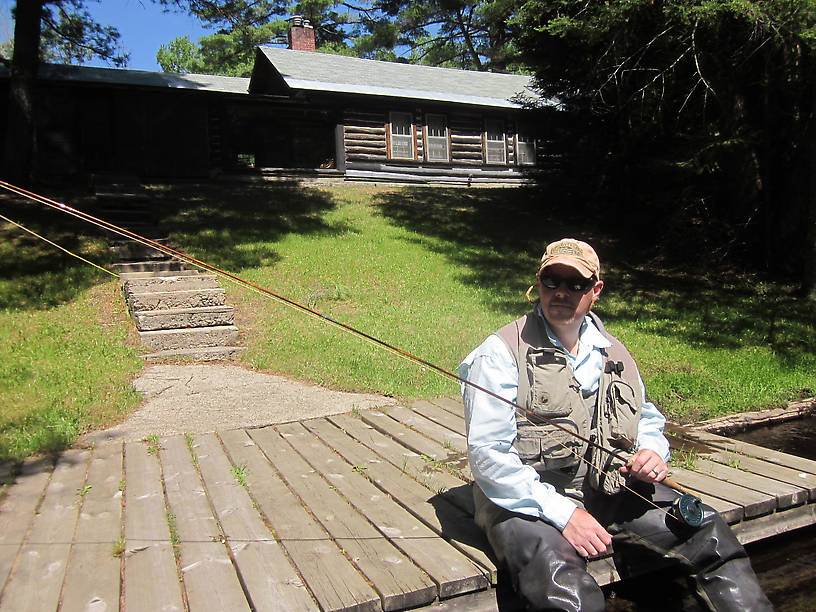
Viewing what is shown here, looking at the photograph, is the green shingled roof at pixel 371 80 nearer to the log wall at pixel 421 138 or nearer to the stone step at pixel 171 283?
the log wall at pixel 421 138

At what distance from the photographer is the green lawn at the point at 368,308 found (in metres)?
6.34

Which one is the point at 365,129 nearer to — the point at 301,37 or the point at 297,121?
the point at 297,121

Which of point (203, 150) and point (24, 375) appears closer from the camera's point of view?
point (24, 375)

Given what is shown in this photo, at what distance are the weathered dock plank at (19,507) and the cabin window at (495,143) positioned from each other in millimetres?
20582

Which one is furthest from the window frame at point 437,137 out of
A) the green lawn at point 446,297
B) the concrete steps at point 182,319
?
the concrete steps at point 182,319

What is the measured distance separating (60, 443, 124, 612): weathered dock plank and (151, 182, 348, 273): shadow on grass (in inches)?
276

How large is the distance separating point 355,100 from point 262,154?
235 inches

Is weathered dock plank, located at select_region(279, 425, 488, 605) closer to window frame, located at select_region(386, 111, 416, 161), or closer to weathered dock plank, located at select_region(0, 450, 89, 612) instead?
weathered dock plank, located at select_region(0, 450, 89, 612)

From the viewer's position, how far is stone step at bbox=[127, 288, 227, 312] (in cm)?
866

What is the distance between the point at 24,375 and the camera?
20.9ft

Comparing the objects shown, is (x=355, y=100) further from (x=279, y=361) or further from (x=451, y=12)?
(x=451, y=12)

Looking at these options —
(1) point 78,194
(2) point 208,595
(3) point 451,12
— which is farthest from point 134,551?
(3) point 451,12

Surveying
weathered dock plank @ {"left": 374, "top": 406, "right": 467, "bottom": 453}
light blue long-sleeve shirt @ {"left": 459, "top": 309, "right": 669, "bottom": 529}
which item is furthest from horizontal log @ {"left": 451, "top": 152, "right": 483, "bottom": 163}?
light blue long-sleeve shirt @ {"left": 459, "top": 309, "right": 669, "bottom": 529}

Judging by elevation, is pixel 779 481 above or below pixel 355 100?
below
